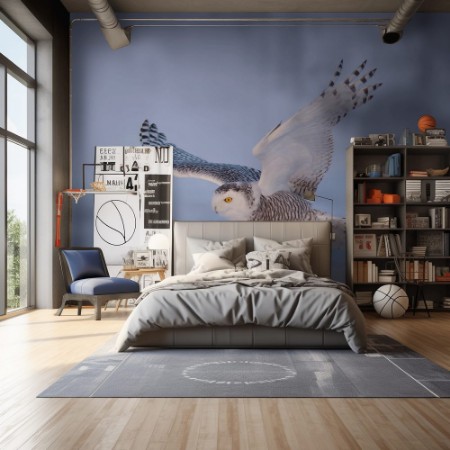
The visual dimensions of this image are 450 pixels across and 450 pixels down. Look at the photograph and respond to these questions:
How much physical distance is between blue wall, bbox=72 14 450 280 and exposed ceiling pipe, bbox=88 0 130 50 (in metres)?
0.12

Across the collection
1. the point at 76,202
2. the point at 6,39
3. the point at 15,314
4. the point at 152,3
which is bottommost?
the point at 15,314

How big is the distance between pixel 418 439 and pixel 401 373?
4.25 ft

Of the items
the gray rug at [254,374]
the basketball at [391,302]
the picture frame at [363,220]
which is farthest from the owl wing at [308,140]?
the gray rug at [254,374]

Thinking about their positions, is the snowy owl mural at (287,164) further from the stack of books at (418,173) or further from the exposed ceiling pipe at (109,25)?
the exposed ceiling pipe at (109,25)

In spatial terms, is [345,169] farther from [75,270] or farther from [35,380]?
[35,380]

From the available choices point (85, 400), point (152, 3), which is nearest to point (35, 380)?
point (85, 400)

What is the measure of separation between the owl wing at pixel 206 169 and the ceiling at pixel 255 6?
171 centimetres

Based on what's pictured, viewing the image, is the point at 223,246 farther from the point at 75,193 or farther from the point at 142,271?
the point at 75,193

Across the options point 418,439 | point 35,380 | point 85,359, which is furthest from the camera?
point 85,359

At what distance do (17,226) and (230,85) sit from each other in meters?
3.24

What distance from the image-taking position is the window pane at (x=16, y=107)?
6761mm

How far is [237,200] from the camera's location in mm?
7660

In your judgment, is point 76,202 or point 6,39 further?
point 76,202

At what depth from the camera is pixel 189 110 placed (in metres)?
7.74
